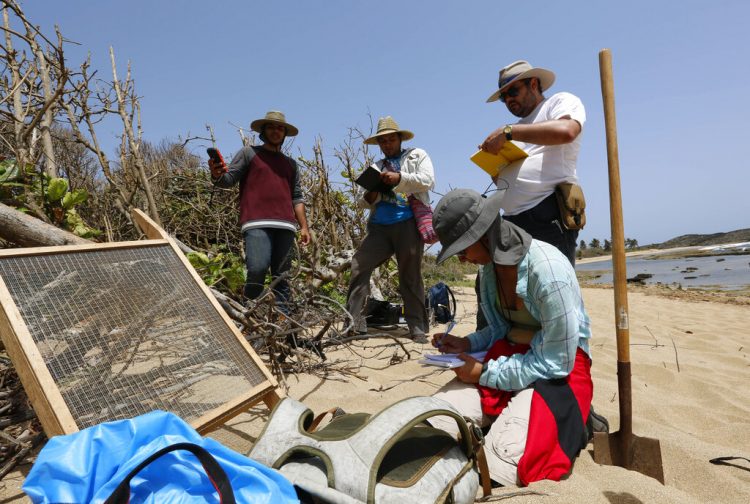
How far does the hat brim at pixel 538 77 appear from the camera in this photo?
8.43 feet

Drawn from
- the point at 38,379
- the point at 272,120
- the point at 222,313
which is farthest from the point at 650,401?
the point at 272,120

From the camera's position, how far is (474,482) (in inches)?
54.2

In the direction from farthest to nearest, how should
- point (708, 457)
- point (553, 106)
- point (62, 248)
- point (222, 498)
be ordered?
point (553, 106)
point (708, 457)
point (62, 248)
point (222, 498)

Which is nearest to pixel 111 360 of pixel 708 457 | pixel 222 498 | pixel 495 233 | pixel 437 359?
pixel 222 498

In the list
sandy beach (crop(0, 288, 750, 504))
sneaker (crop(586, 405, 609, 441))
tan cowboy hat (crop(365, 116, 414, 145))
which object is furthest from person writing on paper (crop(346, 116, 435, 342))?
sneaker (crop(586, 405, 609, 441))

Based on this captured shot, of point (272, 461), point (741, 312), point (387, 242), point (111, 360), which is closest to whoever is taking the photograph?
point (272, 461)

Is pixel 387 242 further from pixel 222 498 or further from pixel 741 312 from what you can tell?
pixel 741 312

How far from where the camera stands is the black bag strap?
91 centimetres

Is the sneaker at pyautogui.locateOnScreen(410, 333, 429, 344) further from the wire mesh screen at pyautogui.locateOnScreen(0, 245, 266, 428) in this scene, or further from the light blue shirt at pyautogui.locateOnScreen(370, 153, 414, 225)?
the wire mesh screen at pyautogui.locateOnScreen(0, 245, 266, 428)

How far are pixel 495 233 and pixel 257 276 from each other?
2.28 m

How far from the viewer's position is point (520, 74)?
256cm

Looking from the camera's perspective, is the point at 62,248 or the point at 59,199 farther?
the point at 59,199

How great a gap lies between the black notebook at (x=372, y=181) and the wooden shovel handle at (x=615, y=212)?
1905 millimetres

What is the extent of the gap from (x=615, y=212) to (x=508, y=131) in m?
0.68
